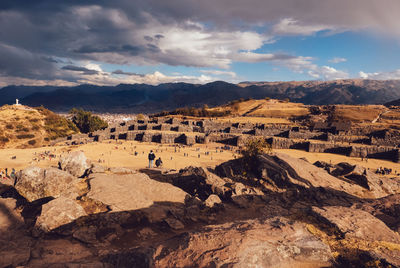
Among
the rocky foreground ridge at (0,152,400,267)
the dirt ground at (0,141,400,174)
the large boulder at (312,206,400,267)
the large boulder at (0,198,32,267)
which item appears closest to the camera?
the rocky foreground ridge at (0,152,400,267)

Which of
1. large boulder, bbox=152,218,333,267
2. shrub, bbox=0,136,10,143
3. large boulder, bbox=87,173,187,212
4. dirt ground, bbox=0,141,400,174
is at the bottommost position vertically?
shrub, bbox=0,136,10,143

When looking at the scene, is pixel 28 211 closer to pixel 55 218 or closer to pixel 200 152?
pixel 55 218

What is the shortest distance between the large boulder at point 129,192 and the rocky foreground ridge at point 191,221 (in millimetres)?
61

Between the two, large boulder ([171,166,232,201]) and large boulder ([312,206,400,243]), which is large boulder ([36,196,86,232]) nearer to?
large boulder ([171,166,232,201])

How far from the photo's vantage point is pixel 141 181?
15133mm

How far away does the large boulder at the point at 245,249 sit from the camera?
19.5 feet

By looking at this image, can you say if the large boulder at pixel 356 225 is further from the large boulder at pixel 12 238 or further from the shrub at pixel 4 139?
the shrub at pixel 4 139

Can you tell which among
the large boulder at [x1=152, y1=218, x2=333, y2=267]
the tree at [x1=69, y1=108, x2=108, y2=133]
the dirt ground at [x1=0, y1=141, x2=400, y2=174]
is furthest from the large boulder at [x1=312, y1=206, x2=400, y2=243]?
the tree at [x1=69, y1=108, x2=108, y2=133]

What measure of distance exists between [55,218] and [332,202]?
17.2 metres

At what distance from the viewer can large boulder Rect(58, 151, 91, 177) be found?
50.6ft

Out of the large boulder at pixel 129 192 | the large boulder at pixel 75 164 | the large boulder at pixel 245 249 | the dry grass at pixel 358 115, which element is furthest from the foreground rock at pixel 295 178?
the dry grass at pixel 358 115

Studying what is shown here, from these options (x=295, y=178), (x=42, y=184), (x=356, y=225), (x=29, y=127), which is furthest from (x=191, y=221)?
(x=29, y=127)

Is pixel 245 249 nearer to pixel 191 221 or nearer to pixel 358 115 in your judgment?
pixel 191 221

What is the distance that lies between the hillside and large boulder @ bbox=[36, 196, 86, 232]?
73.5 metres
